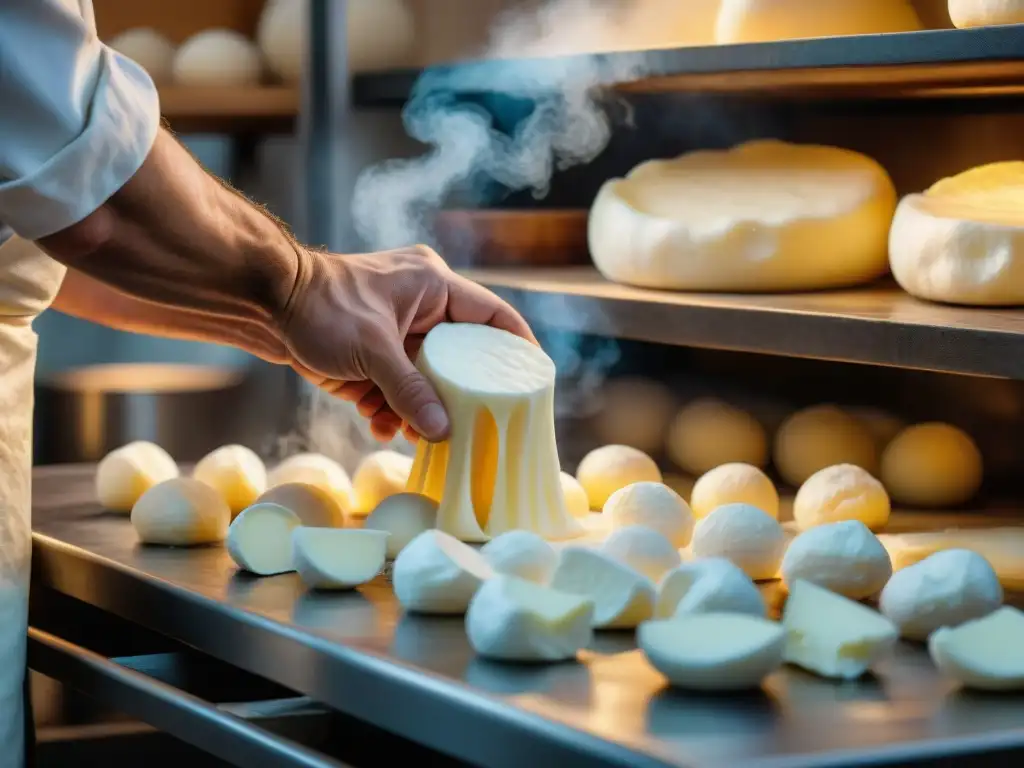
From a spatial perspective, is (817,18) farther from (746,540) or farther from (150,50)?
(150,50)

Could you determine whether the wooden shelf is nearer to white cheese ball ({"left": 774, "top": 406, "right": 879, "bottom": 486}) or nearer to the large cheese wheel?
the large cheese wheel

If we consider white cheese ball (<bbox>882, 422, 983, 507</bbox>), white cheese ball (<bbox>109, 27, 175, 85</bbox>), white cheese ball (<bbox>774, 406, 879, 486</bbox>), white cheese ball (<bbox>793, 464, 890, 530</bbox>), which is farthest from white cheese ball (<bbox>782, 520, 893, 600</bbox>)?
white cheese ball (<bbox>109, 27, 175, 85</bbox>)

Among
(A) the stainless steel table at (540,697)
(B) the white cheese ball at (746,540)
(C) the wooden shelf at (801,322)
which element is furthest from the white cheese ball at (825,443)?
(A) the stainless steel table at (540,697)

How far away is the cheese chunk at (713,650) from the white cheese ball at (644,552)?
0.24m

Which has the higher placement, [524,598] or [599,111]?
[599,111]

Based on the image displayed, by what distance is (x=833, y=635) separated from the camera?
109 cm

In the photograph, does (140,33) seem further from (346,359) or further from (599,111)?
(346,359)

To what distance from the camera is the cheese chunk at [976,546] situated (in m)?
1.46

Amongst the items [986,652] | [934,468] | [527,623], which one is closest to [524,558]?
[527,623]

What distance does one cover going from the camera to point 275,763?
118 centimetres

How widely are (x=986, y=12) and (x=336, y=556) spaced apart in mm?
848

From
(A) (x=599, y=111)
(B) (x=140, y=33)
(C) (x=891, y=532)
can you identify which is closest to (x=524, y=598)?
(C) (x=891, y=532)

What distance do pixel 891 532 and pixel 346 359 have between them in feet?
2.04

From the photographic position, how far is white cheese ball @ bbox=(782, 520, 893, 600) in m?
1.29
